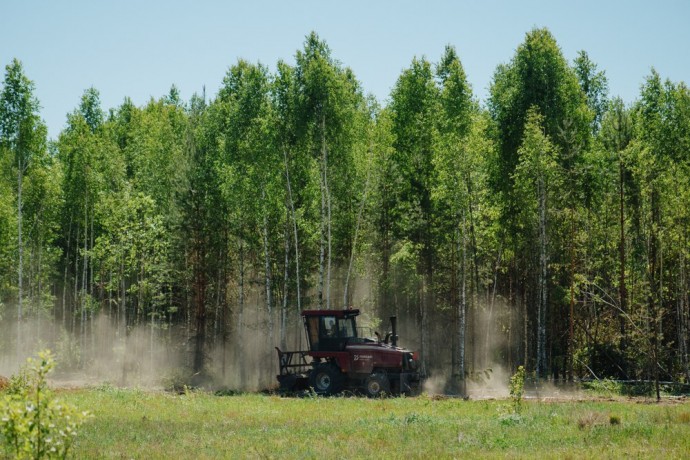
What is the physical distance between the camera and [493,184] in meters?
41.8

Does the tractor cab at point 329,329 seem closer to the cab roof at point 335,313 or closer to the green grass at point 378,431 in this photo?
the cab roof at point 335,313

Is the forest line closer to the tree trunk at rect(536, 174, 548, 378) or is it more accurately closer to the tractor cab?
the tree trunk at rect(536, 174, 548, 378)

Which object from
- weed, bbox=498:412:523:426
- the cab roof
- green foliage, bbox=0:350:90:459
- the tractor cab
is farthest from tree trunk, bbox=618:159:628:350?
green foliage, bbox=0:350:90:459

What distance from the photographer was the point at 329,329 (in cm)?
3092

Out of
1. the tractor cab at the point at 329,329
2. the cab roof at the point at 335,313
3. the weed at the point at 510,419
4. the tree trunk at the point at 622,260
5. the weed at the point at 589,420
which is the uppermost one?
the tree trunk at the point at 622,260

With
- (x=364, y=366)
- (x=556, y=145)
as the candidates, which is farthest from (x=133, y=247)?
(x=556, y=145)

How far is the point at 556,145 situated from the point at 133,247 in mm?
23924

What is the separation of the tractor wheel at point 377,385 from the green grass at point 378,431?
3.74m

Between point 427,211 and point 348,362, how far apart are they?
11616 mm

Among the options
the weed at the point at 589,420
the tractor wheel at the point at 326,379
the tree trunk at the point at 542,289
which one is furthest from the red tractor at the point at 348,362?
the weed at the point at 589,420

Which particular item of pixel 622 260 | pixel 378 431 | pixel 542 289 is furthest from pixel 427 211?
pixel 378 431

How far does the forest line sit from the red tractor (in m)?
5.09

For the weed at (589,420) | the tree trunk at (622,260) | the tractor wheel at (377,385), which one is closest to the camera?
the weed at (589,420)

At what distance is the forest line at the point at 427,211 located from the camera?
35406mm
